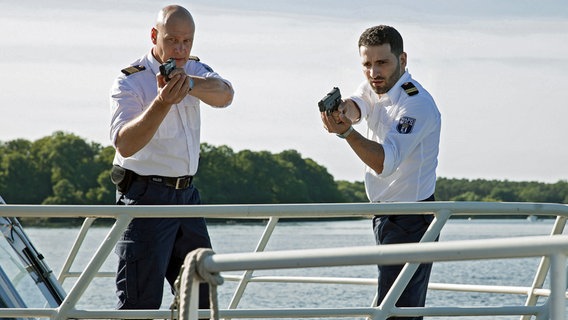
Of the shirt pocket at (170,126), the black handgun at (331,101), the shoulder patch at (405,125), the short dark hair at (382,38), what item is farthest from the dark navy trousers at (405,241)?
the shirt pocket at (170,126)

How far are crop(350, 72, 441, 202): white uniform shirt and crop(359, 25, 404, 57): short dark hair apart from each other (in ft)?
0.47

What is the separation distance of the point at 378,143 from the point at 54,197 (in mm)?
66131

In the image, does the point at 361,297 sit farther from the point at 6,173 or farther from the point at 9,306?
the point at 6,173

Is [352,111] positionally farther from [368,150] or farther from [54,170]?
[54,170]

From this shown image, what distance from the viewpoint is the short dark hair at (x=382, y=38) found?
468cm

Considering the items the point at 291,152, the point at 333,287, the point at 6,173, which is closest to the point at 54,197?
the point at 6,173

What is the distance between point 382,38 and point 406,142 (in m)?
0.47

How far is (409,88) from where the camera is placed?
15.5 feet

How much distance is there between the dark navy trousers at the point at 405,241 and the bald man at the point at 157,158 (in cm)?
76

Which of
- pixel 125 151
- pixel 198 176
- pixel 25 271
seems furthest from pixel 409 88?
pixel 198 176

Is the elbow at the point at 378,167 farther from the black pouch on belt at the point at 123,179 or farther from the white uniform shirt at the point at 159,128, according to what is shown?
A: the black pouch on belt at the point at 123,179

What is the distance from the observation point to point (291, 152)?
64.1 metres

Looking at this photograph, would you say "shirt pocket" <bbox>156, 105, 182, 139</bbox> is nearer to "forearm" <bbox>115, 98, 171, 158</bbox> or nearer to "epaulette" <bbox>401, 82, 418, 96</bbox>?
A: "forearm" <bbox>115, 98, 171, 158</bbox>

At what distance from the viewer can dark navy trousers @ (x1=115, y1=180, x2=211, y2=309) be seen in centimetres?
450
